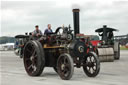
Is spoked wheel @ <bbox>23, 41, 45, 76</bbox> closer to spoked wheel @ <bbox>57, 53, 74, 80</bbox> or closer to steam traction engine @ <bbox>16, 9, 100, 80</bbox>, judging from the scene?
steam traction engine @ <bbox>16, 9, 100, 80</bbox>

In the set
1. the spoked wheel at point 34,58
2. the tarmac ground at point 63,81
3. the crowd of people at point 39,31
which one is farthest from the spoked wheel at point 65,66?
the crowd of people at point 39,31

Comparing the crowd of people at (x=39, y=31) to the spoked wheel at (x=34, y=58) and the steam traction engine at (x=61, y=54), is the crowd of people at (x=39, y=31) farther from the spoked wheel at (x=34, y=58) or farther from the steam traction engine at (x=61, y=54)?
the spoked wheel at (x=34, y=58)

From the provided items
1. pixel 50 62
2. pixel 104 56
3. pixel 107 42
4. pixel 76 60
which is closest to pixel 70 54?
pixel 76 60

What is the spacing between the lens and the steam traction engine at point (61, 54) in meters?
8.09

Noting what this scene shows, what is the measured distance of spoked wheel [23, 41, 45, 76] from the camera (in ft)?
28.1

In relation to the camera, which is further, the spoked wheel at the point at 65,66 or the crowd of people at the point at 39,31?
the crowd of people at the point at 39,31

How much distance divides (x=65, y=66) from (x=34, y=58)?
151cm

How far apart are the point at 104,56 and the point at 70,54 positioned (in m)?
7.77

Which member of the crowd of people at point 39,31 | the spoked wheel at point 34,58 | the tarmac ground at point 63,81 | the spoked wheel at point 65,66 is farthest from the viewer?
the crowd of people at point 39,31

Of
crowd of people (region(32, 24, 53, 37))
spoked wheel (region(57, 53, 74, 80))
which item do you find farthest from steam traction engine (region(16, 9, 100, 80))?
crowd of people (region(32, 24, 53, 37))

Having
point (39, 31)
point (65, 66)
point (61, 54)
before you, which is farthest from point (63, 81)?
point (39, 31)

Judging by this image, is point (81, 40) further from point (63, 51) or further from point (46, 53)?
point (46, 53)

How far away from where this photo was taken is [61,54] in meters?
8.13

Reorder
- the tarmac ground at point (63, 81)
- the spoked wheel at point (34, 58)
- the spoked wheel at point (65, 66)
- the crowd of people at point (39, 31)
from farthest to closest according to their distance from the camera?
the crowd of people at point (39, 31)
the spoked wheel at point (34, 58)
the spoked wheel at point (65, 66)
the tarmac ground at point (63, 81)
